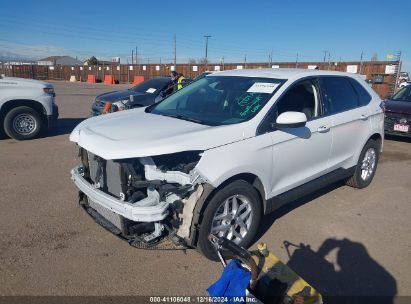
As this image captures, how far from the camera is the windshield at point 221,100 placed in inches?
145

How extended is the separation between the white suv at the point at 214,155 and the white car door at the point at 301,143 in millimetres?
13

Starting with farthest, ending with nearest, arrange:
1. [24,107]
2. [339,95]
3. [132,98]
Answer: [132,98]
[24,107]
[339,95]

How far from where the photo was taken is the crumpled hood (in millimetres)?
2934

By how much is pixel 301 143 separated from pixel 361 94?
1915 mm

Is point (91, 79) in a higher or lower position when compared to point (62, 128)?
higher

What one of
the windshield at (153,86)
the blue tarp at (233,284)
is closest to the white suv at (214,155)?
the blue tarp at (233,284)

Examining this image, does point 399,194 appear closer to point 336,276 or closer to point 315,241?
Answer: point 315,241

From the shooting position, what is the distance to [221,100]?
4.08 m

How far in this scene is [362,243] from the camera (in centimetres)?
388

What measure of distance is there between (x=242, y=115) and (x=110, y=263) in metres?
1.95

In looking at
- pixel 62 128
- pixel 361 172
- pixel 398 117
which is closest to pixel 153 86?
pixel 62 128

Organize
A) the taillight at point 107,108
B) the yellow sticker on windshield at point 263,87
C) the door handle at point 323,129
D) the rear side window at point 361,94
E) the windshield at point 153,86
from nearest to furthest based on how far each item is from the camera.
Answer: the yellow sticker on windshield at point 263,87, the door handle at point 323,129, the rear side window at point 361,94, the taillight at point 107,108, the windshield at point 153,86

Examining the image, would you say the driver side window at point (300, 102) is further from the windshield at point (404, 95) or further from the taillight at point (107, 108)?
the windshield at point (404, 95)

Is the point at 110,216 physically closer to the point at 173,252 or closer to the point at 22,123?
the point at 173,252
